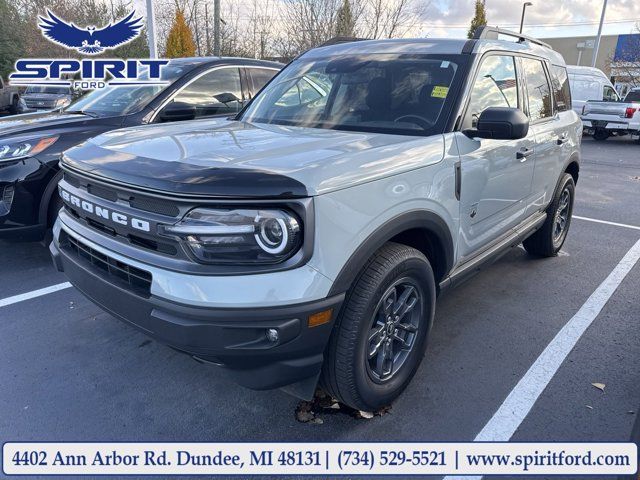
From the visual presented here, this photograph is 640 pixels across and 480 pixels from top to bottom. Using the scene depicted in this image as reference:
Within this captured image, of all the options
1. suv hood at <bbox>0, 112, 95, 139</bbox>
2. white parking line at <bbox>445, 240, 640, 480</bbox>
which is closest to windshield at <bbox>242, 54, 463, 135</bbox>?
white parking line at <bbox>445, 240, 640, 480</bbox>

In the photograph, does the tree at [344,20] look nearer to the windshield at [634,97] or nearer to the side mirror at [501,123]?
the windshield at [634,97]

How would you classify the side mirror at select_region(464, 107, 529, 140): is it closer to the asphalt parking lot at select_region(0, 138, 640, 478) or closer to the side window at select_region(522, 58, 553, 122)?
the side window at select_region(522, 58, 553, 122)

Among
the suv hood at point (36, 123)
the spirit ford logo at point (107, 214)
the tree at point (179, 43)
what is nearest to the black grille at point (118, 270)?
the spirit ford logo at point (107, 214)

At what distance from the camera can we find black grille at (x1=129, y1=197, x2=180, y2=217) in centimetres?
204

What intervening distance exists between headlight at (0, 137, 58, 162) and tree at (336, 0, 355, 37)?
15369mm

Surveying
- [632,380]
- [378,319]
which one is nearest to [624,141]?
[632,380]

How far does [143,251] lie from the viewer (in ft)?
7.13

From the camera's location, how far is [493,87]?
11.0ft

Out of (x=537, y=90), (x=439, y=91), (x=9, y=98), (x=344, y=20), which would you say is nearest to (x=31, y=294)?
(x=439, y=91)

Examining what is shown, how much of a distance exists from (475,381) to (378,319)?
88 centimetres

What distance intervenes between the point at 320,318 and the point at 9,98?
1879 centimetres

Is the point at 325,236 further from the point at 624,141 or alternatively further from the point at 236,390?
the point at 624,141

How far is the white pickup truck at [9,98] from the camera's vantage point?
1617 centimetres

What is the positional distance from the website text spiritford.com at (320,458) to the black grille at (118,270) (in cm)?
83
